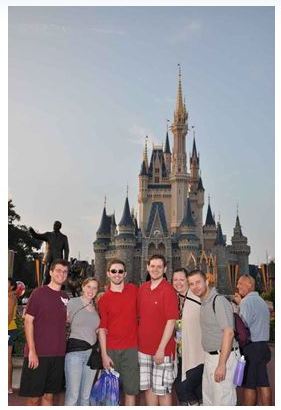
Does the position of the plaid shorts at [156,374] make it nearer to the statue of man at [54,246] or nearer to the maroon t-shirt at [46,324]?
the maroon t-shirt at [46,324]

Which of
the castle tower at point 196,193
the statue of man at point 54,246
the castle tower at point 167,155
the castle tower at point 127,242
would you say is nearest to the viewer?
the statue of man at point 54,246

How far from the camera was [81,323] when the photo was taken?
15.3ft

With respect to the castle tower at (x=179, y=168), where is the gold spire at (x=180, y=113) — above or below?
above

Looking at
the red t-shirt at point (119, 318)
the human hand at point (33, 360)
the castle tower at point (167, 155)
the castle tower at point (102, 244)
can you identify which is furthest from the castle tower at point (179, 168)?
the human hand at point (33, 360)

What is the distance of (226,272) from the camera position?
55062mm

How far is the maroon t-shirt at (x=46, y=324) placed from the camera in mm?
4305

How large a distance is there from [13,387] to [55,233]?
2.56 meters

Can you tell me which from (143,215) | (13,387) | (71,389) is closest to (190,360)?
(71,389)

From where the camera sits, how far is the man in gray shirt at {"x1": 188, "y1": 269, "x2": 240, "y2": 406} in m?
4.04

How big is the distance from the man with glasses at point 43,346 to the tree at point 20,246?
28.2m

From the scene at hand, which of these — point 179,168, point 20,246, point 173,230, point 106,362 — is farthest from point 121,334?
point 179,168

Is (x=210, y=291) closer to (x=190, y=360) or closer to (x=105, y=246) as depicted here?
(x=190, y=360)

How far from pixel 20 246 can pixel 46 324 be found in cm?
3231
